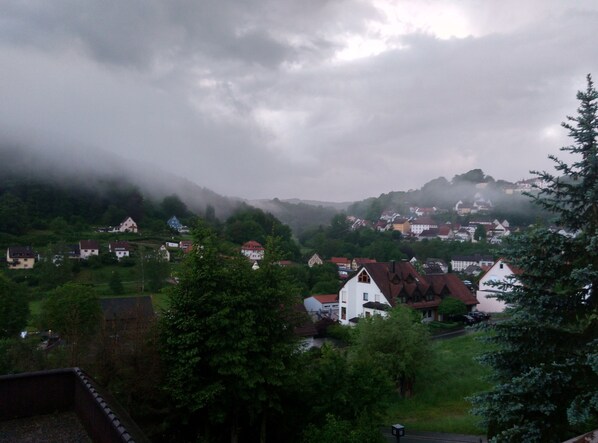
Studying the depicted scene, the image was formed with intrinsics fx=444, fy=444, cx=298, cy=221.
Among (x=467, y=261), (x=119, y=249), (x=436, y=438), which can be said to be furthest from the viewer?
(x=467, y=261)

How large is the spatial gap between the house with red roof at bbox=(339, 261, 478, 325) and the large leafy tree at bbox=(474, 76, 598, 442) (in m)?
33.9

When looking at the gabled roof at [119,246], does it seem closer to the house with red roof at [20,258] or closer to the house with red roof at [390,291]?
the house with red roof at [20,258]

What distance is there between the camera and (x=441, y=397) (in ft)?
77.5

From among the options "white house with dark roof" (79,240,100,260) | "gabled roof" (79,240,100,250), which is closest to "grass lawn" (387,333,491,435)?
"white house with dark roof" (79,240,100,260)

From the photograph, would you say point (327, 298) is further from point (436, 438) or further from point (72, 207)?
point (72, 207)

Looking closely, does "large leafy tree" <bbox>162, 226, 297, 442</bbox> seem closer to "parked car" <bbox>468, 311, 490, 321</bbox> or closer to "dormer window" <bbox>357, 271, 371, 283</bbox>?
"dormer window" <bbox>357, 271, 371, 283</bbox>

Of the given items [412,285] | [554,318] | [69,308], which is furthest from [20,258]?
[554,318]

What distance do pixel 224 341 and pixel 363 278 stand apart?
1329 inches

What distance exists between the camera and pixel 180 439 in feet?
47.6

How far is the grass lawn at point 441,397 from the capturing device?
1982 cm

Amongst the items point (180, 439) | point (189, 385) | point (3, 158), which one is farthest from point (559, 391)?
point (3, 158)

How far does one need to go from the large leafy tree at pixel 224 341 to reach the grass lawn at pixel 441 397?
826 centimetres

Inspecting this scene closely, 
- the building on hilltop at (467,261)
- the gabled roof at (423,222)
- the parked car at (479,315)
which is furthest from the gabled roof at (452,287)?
the gabled roof at (423,222)

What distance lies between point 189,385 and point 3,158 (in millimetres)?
174204
